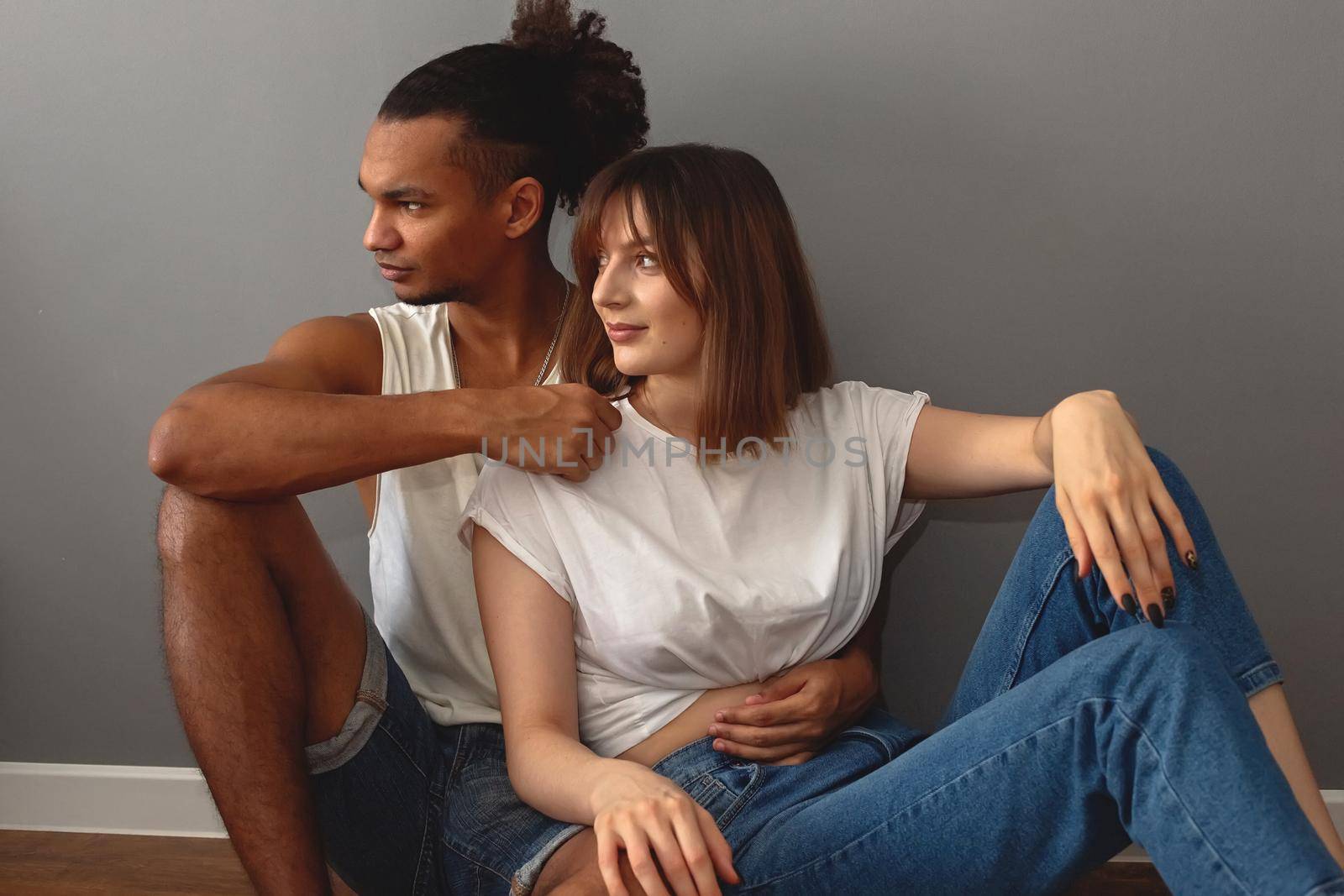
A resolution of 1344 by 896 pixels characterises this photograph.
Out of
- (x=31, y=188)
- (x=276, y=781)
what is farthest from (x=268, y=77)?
(x=276, y=781)

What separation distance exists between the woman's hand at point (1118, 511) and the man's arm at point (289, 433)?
0.61m

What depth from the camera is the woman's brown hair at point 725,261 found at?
4.11 feet

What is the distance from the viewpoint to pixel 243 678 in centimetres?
120

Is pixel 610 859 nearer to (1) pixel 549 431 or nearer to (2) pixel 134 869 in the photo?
(1) pixel 549 431

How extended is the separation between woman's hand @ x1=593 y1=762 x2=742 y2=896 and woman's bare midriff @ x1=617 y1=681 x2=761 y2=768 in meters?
0.25

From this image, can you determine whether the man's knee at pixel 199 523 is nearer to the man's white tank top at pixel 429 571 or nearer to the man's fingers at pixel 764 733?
the man's white tank top at pixel 429 571

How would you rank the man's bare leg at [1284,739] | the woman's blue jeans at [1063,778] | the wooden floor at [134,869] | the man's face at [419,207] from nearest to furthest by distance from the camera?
the woman's blue jeans at [1063,778] → the man's bare leg at [1284,739] → the man's face at [419,207] → the wooden floor at [134,869]

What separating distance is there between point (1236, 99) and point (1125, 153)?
0.51ft

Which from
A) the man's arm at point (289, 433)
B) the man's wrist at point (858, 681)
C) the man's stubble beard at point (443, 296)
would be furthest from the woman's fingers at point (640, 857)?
the man's stubble beard at point (443, 296)

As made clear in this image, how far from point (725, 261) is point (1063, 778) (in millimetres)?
621

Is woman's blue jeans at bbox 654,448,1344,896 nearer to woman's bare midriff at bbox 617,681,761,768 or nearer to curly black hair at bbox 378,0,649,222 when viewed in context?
woman's bare midriff at bbox 617,681,761,768

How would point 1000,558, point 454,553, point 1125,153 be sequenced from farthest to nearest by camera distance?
point 1000,558 → point 1125,153 → point 454,553

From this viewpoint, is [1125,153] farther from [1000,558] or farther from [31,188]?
[31,188]

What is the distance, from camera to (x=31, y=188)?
1732 millimetres
